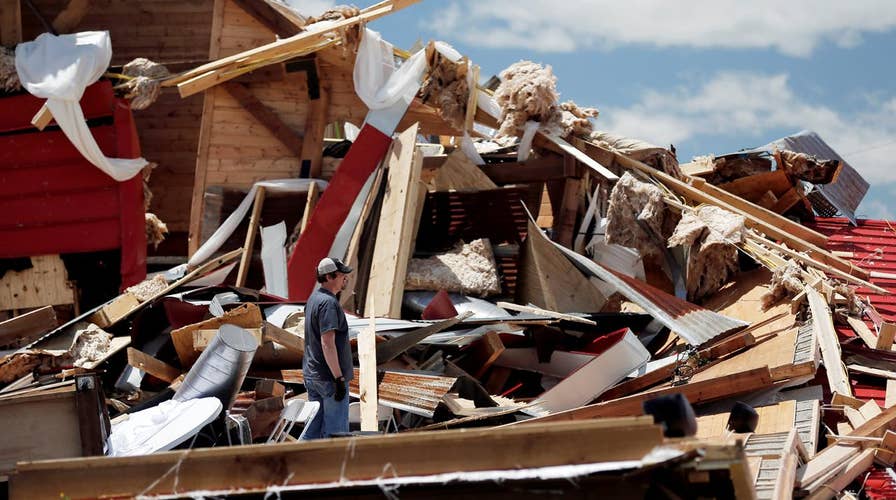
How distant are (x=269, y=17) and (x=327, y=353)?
269 inches

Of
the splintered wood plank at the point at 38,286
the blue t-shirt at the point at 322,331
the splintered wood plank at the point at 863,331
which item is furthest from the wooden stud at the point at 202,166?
the splintered wood plank at the point at 863,331

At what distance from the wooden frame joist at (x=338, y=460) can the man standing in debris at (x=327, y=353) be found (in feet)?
9.46

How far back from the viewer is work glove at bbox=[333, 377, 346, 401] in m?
7.14

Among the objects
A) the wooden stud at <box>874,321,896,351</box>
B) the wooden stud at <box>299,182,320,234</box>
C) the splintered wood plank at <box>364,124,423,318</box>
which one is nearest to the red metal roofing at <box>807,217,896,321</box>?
the wooden stud at <box>874,321,896,351</box>

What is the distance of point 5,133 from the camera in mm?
11789

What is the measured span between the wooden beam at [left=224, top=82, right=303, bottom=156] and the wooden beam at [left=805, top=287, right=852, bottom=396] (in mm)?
6128

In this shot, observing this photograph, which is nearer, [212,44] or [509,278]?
[509,278]

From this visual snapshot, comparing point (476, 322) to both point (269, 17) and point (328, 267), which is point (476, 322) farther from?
point (269, 17)

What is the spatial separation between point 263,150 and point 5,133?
2786 millimetres

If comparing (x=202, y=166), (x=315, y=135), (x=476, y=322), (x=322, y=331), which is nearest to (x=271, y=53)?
(x=315, y=135)

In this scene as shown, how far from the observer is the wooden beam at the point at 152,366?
8.38 m

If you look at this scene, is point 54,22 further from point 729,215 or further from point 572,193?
point 729,215

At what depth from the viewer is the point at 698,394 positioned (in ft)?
25.5

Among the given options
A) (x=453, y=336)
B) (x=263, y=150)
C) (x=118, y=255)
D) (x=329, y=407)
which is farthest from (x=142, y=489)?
(x=263, y=150)
